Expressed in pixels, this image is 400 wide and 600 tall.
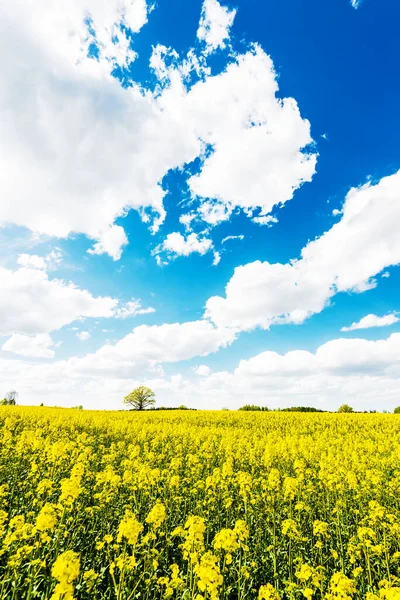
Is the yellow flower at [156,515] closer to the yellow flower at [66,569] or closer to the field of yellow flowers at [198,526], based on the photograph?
the field of yellow flowers at [198,526]

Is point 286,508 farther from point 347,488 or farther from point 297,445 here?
point 297,445

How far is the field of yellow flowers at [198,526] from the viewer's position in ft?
14.9

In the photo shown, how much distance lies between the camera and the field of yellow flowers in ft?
14.9

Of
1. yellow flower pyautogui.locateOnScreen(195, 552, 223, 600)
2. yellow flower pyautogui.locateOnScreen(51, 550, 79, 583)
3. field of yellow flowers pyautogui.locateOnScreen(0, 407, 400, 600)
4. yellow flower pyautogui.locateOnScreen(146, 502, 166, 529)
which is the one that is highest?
yellow flower pyautogui.locateOnScreen(51, 550, 79, 583)

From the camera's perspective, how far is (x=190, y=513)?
24.9 feet

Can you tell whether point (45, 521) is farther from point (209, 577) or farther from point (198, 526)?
point (209, 577)

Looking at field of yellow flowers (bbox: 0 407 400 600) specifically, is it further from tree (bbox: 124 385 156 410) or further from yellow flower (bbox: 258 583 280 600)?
tree (bbox: 124 385 156 410)

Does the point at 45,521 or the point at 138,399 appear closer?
the point at 45,521

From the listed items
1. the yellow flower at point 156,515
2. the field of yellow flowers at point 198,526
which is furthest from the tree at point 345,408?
the yellow flower at point 156,515

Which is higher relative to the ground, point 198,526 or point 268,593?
point 198,526

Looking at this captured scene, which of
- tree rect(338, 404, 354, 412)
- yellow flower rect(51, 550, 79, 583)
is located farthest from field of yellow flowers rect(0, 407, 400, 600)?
tree rect(338, 404, 354, 412)

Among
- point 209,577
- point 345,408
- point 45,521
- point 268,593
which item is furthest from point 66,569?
point 345,408

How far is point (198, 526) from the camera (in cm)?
455

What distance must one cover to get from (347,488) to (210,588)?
8.00 metres
